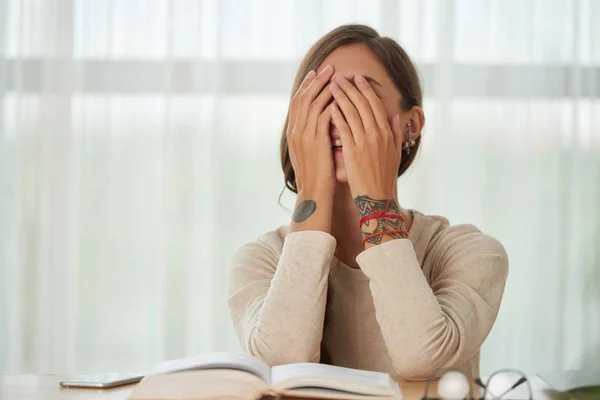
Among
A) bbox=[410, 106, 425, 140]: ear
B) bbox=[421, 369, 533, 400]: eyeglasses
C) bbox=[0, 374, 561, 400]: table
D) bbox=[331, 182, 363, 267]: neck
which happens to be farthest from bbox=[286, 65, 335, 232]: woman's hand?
bbox=[421, 369, 533, 400]: eyeglasses

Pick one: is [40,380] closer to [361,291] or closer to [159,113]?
[361,291]

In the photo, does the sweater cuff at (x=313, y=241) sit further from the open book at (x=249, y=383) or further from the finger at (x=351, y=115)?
the open book at (x=249, y=383)

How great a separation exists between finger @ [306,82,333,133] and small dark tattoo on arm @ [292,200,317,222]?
0.53ft

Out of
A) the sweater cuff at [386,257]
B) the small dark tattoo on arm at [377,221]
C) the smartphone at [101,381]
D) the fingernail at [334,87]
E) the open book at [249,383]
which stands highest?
the fingernail at [334,87]

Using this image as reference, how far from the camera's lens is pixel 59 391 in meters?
1.18

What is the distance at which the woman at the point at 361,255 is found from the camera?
4.44ft

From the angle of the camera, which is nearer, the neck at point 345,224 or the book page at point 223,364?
the book page at point 223,364

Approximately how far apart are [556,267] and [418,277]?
1850mm

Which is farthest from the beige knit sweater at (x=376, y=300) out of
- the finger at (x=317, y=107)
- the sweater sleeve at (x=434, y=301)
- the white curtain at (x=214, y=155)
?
the white curtain at (x=214, y=155)

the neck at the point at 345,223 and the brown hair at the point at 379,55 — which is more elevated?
the brown hair at the point at 379,55

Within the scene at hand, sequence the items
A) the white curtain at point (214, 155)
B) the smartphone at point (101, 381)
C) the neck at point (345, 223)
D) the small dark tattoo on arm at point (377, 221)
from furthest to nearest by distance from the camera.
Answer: the white curtain at point (214, 155), the neck at point (345, 223), the small dark tattoo on arm at point (377, 221), the smartphone at point (101, 381)

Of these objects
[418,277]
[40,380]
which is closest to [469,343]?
[418,277]

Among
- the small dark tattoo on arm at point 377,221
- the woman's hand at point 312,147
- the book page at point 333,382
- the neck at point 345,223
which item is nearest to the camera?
the book page at point 333,382

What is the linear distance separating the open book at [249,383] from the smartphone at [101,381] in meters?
0.13
